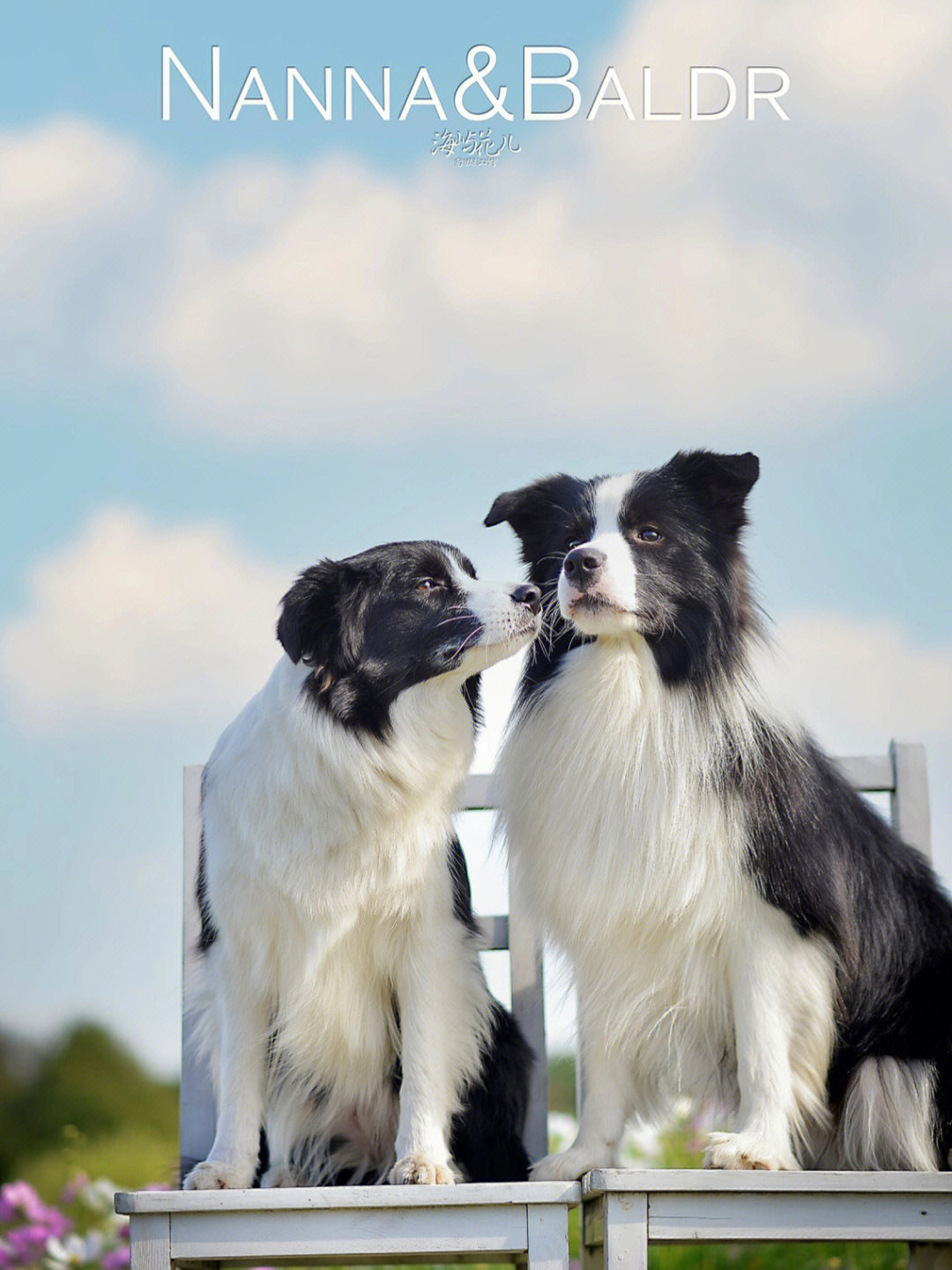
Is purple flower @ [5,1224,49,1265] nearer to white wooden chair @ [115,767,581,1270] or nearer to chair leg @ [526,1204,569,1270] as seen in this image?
white wooden chair @ [115,767,581,1270]

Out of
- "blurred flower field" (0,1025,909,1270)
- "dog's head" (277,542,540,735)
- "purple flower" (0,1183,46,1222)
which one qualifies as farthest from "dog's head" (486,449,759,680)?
"purple flower" (0,1183,46,1222)

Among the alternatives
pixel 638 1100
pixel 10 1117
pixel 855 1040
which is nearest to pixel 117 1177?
pixel 10 1117

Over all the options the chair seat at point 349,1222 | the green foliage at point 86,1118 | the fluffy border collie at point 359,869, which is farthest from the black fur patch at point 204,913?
the green foliage at point 86,1118

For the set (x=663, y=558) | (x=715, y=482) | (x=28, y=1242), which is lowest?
(x=28, y=1242)

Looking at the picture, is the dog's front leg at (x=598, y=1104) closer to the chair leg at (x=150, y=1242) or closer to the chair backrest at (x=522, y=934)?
the chair backrest at (x=522, y=934)

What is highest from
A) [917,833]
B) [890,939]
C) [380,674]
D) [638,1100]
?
[380,674]

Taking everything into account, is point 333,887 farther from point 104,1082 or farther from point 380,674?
point 104,1082

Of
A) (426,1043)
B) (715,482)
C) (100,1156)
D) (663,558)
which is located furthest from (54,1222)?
(715,482)

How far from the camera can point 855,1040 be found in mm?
2316

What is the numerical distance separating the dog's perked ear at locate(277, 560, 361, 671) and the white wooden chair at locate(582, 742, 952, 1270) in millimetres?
914

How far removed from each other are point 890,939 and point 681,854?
43 cm

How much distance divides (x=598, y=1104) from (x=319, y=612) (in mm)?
949

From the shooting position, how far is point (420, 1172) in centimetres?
214

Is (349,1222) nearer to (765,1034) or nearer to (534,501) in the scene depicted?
(765,1034)
